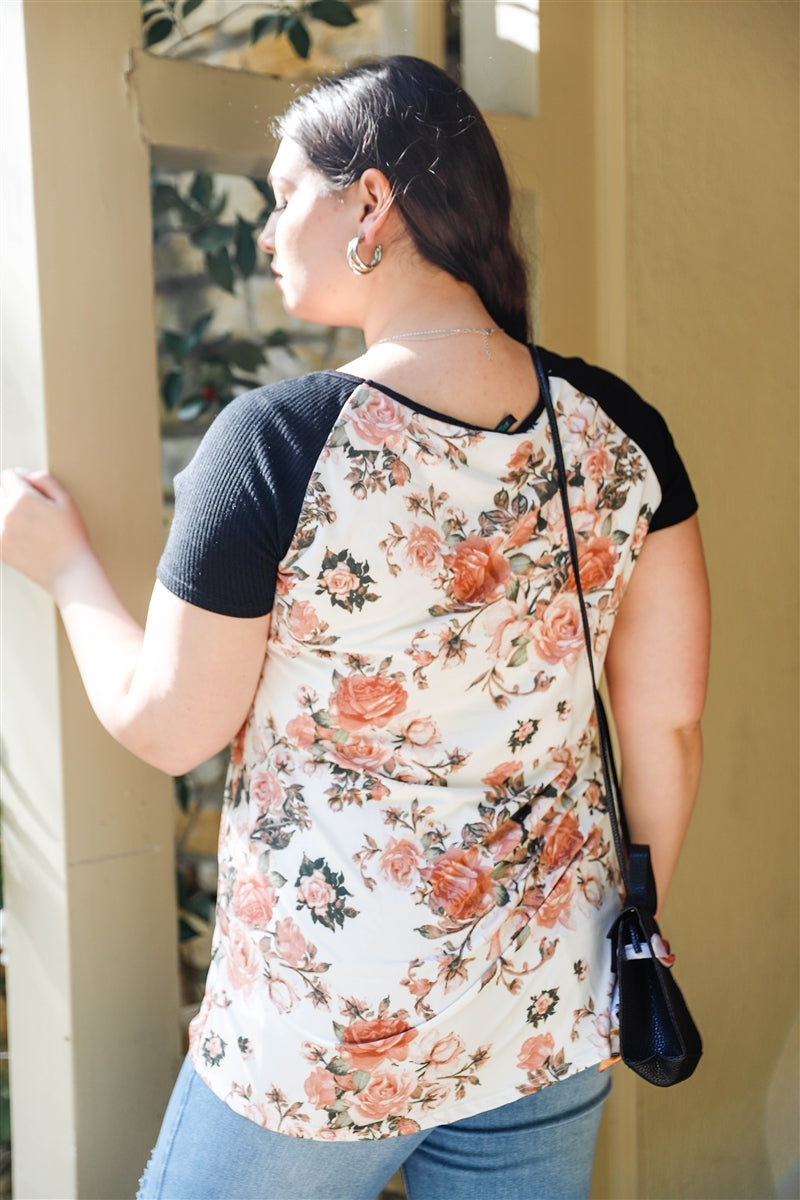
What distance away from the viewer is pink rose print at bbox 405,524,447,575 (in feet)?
3.59

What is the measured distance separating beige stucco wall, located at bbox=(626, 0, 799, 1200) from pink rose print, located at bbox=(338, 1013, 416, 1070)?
3.58 ft

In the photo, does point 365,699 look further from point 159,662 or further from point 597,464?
point 597,464

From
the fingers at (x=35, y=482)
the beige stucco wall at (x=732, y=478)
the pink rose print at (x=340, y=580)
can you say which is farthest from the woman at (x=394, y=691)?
the beige stucco wall at (x=732, y=478)

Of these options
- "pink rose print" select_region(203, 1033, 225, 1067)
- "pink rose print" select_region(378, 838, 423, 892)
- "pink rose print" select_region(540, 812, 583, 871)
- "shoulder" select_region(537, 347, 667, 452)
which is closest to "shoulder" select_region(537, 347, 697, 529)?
"shoulder" select_region(537, 347, 667, 452)

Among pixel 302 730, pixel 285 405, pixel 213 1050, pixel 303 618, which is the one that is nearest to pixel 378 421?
pixel 285 405

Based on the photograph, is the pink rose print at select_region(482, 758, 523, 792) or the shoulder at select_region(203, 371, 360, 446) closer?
the shoulder at select_region(203, 371, 360, 446)

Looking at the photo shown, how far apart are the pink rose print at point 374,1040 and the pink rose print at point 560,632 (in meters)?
0.36

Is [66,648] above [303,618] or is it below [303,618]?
below

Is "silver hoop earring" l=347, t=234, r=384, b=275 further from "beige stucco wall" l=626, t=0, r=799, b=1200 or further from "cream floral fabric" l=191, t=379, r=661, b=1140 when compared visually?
"beige stucco wall" l=626, t=0, r=799, b=1200

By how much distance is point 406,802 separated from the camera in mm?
1137

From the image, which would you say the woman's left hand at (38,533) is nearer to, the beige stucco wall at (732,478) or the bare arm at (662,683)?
the bare arm at (662,683)

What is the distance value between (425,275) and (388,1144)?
82 centimetres

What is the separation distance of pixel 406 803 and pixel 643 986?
32 cm

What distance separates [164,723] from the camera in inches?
44.8
